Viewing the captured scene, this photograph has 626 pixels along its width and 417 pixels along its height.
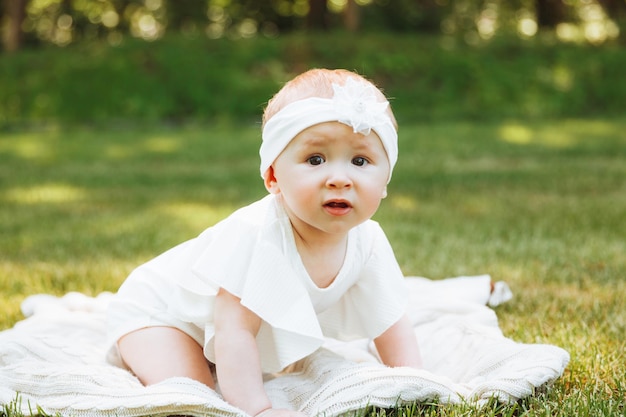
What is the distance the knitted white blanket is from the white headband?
1.90ft

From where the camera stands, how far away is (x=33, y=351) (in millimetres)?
2291

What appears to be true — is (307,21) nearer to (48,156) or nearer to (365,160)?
(48,156)

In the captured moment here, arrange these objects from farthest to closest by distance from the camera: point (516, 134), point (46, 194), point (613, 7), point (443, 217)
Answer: point (613, 7), point (516, 134), point (46, 194), point (443, 217)

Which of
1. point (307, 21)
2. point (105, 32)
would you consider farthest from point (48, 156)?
point (105, 32)

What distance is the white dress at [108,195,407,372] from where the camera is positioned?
2.05 metres

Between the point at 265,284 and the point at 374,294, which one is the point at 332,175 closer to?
the point at 265,284

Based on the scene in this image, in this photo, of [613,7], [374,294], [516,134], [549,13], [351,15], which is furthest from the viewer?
[549,13]

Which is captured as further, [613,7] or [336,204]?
[613,7]

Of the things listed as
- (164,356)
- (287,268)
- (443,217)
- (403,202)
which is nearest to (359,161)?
(287,268)

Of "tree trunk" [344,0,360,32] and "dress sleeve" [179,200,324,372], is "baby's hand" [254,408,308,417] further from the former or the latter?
"tree trunk" [344,0,360,32]

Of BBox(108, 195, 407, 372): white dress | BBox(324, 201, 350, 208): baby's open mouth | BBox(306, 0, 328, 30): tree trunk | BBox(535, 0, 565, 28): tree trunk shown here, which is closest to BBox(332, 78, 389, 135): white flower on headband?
A: BBox(324, 201, 350, 208): baby's open mouth

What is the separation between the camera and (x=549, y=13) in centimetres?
2067

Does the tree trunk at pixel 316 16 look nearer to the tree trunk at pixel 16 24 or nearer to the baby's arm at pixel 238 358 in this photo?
the tree trunk at pixel 16 24

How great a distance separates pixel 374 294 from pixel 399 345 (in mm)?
170
